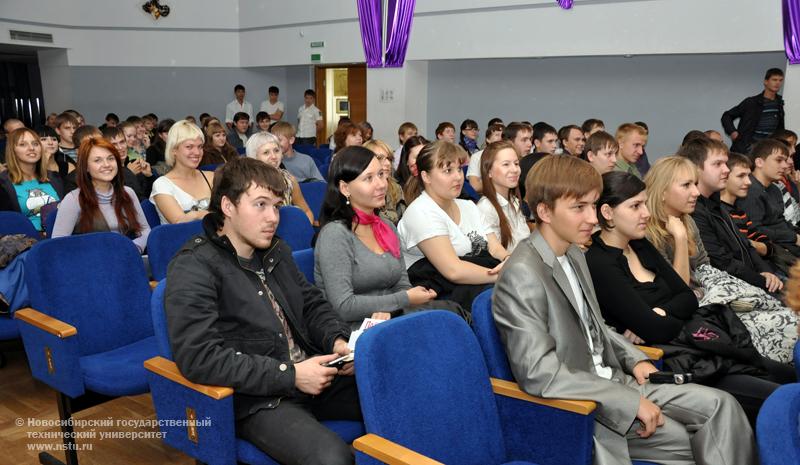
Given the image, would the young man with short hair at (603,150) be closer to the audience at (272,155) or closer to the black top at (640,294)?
the audience at (272,155)

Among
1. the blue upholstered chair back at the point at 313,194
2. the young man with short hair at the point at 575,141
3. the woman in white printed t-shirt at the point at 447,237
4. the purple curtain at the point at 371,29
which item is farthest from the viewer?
the purple curtain at the point at 371,29

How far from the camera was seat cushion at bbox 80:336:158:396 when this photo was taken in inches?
97.3

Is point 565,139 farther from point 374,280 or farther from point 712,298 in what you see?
point 374,280

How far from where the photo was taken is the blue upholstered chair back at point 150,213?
13.5 feet

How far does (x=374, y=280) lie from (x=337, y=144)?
12.3ft

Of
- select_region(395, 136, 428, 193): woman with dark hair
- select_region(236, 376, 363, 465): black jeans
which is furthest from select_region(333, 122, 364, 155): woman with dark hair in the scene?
select_region(236, 376, 363, 465): black jeans

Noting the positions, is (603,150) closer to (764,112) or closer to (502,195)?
(502,195)

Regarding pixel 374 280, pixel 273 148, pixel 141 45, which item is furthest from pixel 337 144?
pixel 141 45

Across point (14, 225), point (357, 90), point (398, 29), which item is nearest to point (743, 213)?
point (14, 225)

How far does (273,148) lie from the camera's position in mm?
4441

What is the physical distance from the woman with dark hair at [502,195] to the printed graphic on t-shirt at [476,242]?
0.55ft

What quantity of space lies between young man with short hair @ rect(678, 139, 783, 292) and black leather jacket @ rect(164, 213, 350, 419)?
2.31 m

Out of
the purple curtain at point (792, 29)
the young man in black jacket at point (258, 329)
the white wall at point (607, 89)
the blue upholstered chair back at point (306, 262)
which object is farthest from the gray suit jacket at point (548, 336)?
the white wall at point (607, 89)

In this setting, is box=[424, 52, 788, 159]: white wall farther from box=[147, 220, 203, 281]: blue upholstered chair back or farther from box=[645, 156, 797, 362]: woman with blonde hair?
box=[147, 220, 203, 281]: blue upholstered chair back
